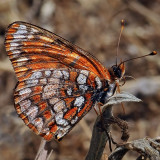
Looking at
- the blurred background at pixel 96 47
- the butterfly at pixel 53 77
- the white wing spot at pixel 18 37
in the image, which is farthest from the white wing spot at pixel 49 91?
the blurred background at pixel 96 47

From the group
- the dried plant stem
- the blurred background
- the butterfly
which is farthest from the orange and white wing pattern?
the blurred background

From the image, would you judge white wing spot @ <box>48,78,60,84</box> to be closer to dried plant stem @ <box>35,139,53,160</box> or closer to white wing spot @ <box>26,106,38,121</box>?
white wing spot @ <box>26,106,38,121</box>

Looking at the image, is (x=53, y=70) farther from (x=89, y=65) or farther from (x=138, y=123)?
(x=138, y=123)

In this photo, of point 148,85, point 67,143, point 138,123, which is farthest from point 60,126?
point 148,85

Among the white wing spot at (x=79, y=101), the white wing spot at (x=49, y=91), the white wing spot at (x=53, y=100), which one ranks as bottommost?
the white wing spot at (x=79, y=101)

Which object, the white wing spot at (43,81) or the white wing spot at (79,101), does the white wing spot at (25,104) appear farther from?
the white wing spot at (79,101)

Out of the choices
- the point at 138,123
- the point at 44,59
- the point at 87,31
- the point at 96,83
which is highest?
the point at 87,31

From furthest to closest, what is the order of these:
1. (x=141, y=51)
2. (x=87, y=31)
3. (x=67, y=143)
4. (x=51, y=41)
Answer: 1. (x=87, y=31)
2. (x=141, y=51)
3. (x=67, y=143)
4. (x=51, y=41)
